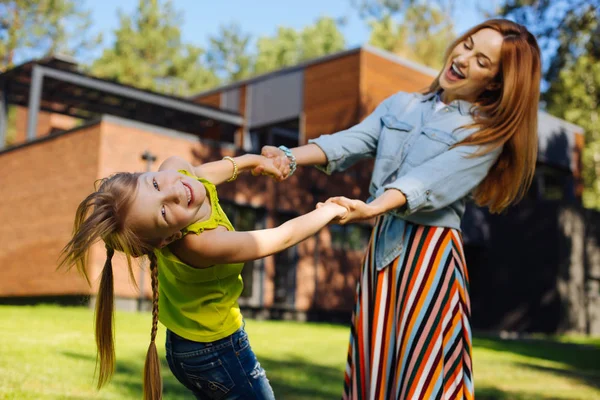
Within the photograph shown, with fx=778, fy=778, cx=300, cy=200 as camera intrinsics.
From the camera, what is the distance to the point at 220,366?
2.76m

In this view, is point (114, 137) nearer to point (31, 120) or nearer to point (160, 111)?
point (31, 120)

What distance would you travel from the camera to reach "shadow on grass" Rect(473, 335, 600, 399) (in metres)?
9.95

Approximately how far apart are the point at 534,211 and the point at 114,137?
12.7 metres

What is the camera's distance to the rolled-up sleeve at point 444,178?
301 centimetres

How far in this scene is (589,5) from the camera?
64.4 feet

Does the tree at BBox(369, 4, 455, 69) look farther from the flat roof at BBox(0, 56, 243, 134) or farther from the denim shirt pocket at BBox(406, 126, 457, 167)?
the denim shirt pocket at BBox(406, 126, 457, 167)

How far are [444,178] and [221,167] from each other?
0.89 m

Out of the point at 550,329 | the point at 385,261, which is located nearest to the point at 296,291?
the point at 550,329

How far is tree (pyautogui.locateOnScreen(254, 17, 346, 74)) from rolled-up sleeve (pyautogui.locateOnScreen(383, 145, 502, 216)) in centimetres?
4417

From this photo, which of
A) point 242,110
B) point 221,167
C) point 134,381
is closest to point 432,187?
point 221,167

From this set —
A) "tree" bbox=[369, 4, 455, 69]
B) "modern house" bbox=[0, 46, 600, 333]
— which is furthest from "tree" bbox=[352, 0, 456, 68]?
"modern house" bbox=[0, 46, 600, 333]

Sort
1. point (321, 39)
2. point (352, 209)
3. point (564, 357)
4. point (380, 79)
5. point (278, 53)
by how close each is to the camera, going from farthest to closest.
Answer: point (278, 53) < point (321, 39) < point (380, 79) < point (564, 357) < point (352, 209)

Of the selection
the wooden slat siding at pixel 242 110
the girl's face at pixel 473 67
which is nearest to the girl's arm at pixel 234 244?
the girl's face at pixel 473 67

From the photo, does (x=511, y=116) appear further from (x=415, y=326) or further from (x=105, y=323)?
(x=105, y=323)
